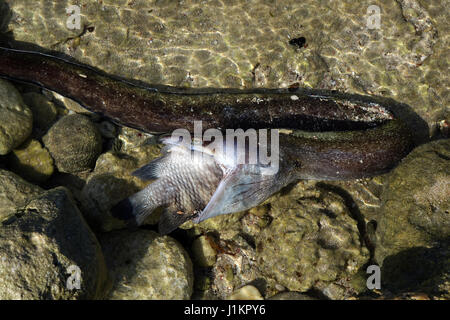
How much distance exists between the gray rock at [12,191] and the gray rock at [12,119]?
1.51ft

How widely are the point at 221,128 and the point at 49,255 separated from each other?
245cm

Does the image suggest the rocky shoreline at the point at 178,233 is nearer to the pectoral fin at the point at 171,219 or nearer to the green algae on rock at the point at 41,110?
the green algae on rock at the point at 41,110

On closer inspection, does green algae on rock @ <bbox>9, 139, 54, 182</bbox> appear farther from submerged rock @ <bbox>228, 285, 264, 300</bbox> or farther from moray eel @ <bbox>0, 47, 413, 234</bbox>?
submerged rock @ <bbox>228, 285, 264, 300</bbox>

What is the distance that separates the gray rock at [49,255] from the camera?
118 inches

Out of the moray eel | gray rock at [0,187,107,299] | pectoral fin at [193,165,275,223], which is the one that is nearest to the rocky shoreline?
gray rock at [0,187,107,299]

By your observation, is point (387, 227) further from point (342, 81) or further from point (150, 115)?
point (150, 115)

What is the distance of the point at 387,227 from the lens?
404 centimetres

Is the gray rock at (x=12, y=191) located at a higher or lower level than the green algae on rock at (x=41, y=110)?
lower

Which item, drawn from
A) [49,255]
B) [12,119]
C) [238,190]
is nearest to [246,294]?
[238,190]

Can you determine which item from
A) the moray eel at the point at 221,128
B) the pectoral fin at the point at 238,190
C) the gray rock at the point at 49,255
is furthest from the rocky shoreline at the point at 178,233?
the pectoral fin at the point at 238,190

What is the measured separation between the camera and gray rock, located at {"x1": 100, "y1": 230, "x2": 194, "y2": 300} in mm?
4008

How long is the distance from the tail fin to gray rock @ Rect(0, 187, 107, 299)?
0.41m

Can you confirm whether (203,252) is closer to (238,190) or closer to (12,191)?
(238,190)

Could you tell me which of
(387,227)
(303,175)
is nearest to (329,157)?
(303,175)
